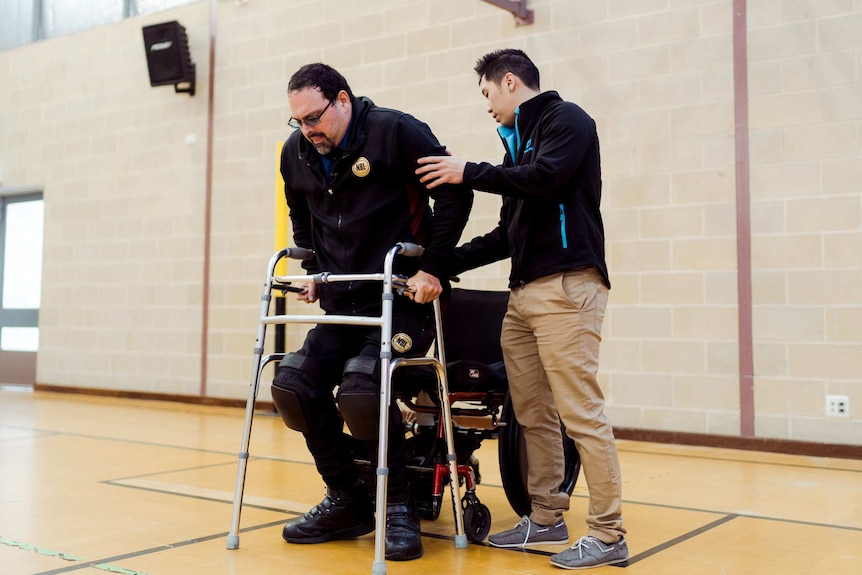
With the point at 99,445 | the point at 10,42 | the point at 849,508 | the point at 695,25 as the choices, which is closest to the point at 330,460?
the point at 849,508

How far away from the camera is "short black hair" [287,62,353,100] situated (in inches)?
97.7

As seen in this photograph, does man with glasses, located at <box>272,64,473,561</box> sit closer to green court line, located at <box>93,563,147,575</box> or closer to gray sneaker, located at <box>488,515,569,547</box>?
gray sneaker, located at <box>488,515,569,547</box>

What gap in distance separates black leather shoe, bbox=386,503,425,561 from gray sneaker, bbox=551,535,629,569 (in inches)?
15.4

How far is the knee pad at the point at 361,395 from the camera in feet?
7.80

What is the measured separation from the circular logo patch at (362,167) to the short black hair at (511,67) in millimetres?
418

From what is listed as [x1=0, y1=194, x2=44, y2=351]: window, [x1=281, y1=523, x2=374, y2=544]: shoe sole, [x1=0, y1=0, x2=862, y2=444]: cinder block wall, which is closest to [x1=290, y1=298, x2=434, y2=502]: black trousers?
[x1=281, y1=523, x2=374, y2=544]: shoe sole

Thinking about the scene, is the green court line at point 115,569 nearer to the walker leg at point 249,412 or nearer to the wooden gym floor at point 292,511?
the wooden gym floor at point 292,511

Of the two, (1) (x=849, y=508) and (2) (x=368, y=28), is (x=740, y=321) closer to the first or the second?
(1) (x=849, y=508)

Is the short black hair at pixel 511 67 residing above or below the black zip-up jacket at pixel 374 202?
above

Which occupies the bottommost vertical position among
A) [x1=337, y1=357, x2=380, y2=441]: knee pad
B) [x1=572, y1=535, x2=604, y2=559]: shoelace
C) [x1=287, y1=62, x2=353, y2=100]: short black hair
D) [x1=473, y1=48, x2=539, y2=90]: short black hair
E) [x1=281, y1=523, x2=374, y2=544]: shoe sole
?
[x1=281, y1=523, x2=374, y2=544]: shoe sole

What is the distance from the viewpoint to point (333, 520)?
2623 millimetres

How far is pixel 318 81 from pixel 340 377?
89cm

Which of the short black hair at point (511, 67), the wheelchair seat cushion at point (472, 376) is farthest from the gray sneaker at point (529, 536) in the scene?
the short black hair at point (511, 67)

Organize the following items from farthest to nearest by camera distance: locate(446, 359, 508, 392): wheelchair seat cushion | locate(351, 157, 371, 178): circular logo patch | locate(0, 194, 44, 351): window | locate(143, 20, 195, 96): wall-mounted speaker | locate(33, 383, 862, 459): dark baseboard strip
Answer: locate(0, 194, 44, 351): window < locate(143, 20, 195, 96): wall-mounted speaker < locate(33, 383, 862, 459): dark baseboard strip < locate(446, 359, 508, 392): wheelchair seat cushion < locate(351, 157, 371, 178): circular logo patch
